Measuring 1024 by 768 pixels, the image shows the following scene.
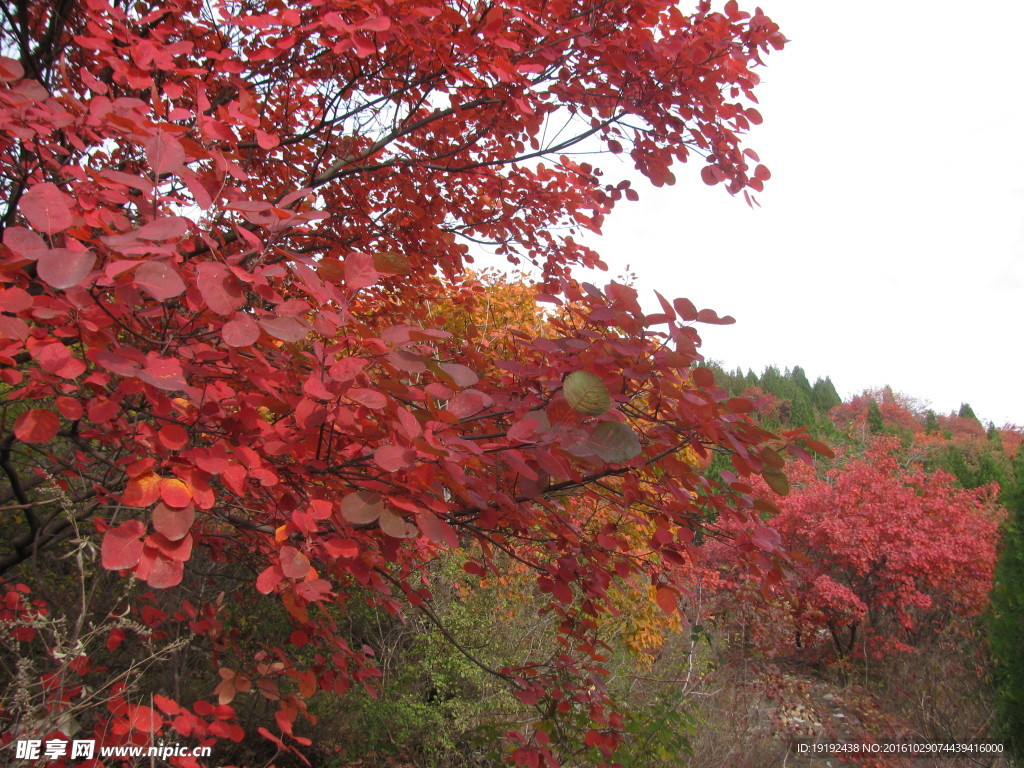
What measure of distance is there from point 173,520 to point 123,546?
2.7 inches

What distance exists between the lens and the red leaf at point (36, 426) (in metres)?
0.83

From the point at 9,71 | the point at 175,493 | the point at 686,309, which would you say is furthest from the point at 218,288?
the point at 686,309

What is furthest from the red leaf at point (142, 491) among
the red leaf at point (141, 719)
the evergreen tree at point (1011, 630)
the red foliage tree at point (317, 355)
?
the evergreen tree at point (1011, 630)

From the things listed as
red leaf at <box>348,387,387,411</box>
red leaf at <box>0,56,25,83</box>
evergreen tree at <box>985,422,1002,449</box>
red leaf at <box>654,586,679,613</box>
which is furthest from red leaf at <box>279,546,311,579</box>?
evergreen tree at <box>985,422,1002,449</box>

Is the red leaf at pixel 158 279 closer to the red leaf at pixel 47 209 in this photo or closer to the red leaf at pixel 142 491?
the red leaf at pixel 47 209

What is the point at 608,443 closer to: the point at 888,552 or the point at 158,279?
the point at 158,279

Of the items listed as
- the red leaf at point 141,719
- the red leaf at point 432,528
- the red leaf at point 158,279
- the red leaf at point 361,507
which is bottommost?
the red leaf at point 141,719

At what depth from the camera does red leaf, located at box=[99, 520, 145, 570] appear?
2.40ft

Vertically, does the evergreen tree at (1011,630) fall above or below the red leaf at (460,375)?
below

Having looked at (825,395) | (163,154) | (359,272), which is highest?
(825,395)

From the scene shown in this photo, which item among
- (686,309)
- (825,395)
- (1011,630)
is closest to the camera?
(686,309)

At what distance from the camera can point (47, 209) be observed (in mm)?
789

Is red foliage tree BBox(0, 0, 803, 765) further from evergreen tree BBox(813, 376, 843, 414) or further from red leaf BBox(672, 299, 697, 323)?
evergreen tree BBox(813, 376, 843, 414)

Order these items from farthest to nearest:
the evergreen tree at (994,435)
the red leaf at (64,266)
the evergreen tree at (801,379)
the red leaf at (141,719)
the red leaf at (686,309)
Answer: the evergreen tree at (801,379)
the evergreen tree at (994,435)
the red leaf at (141,719)
the red leaf at (686,309)
the red leaf at (64,266)
